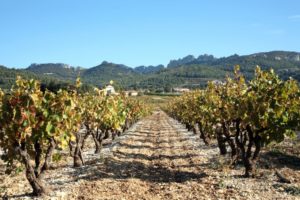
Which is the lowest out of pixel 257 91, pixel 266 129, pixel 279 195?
pixel 279 195

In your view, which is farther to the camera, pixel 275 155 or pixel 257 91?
pixel 275 155

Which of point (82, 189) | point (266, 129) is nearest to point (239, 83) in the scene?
point (266, 129)

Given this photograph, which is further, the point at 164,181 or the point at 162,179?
the point at 162,179

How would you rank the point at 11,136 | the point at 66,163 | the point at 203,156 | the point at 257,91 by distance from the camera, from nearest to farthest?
the point at 11,136
the point at 257,91
the point at 66,163
the point at 203,156

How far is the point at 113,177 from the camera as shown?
70.5ft

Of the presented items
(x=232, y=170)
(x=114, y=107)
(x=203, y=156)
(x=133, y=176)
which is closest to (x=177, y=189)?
(x=133, y=176)

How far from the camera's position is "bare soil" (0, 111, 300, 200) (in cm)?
1770

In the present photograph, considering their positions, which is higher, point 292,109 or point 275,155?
point 292,109

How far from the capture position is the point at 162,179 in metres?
21.1

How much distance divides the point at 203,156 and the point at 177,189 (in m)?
10.5

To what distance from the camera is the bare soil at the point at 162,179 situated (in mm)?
17703

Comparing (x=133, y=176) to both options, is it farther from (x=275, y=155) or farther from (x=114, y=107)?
(x=275, y=155)

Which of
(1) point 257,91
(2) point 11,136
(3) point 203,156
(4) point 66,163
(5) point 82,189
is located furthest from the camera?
(3) point 203,156

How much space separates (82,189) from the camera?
1866cm
